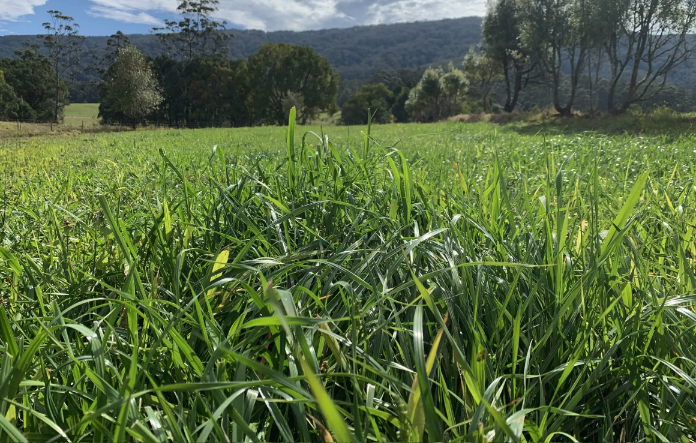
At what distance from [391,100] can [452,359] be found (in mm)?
87365

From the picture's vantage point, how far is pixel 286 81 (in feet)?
179

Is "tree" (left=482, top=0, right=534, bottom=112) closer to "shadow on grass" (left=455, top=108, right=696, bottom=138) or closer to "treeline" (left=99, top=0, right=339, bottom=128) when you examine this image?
"shadow on grass" (left=455, top=108, right=696, bottom=138)

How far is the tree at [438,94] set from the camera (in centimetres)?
5053

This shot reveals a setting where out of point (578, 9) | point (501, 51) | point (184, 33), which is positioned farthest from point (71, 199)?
point (184, 33)

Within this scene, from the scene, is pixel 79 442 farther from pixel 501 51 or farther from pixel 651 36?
pixel 501 51

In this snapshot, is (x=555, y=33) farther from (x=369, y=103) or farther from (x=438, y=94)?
(x=369, y=103)

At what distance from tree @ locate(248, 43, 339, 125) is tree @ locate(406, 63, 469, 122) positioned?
1266 centimetres

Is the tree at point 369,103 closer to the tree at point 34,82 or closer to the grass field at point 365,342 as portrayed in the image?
the tree at point 34,82

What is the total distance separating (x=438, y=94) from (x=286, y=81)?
2144 centimetres

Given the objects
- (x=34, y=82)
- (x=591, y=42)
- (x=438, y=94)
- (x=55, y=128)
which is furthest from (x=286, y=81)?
(x=591, y=42)

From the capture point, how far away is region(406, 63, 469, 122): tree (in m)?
50.5

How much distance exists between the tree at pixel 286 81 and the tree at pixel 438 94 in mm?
12658

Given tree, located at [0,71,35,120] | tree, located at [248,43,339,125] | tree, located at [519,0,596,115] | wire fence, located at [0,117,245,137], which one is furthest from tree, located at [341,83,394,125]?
tree, located at [0,71,35,120]

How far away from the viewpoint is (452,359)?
3.20 ft
